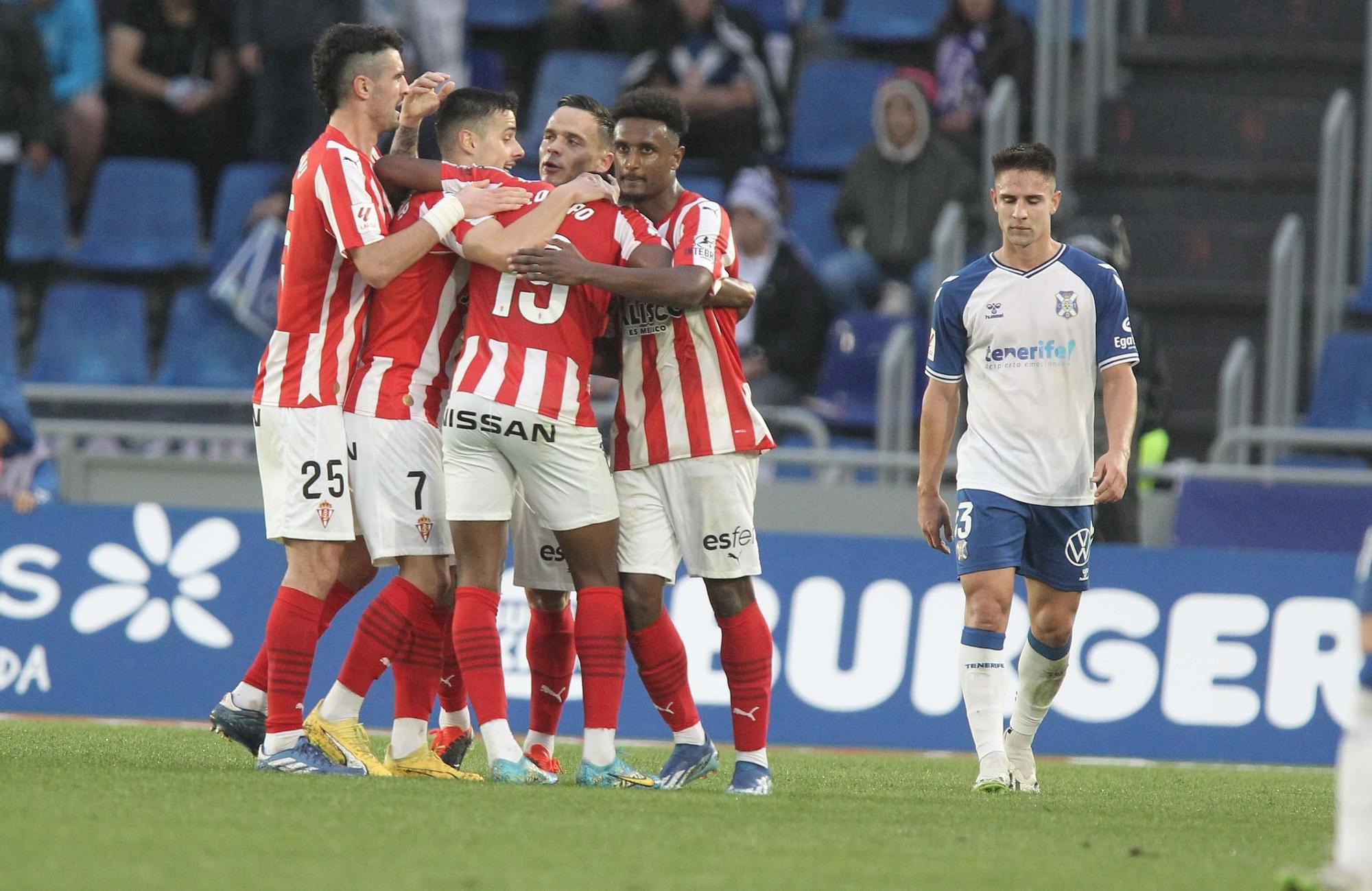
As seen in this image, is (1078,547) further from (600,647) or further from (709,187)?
(709,187)

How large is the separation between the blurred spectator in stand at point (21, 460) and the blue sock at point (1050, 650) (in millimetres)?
5706

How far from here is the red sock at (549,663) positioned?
23.7 ft

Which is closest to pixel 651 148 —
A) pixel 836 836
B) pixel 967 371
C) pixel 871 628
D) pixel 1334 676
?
pixel 967 371

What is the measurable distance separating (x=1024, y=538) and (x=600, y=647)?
5.65 ft

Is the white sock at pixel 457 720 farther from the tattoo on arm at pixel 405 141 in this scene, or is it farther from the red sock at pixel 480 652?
the tattoo on arm at pixel 405 141

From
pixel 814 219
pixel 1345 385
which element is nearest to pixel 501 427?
pixel 1345 385

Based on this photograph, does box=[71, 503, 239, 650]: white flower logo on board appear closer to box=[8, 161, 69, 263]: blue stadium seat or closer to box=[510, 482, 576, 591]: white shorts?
box=[510, 482, 576, 591]: white shorts

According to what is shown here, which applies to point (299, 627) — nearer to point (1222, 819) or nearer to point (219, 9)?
point (1222, 819)

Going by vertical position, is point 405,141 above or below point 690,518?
above

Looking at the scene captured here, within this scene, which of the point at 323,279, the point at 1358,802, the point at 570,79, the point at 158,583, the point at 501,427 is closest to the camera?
the point at 1358,802

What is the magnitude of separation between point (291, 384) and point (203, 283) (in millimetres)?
8332

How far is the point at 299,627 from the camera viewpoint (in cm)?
680

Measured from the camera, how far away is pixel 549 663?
7.24 metres

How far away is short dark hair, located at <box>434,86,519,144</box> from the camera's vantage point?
7.07m
